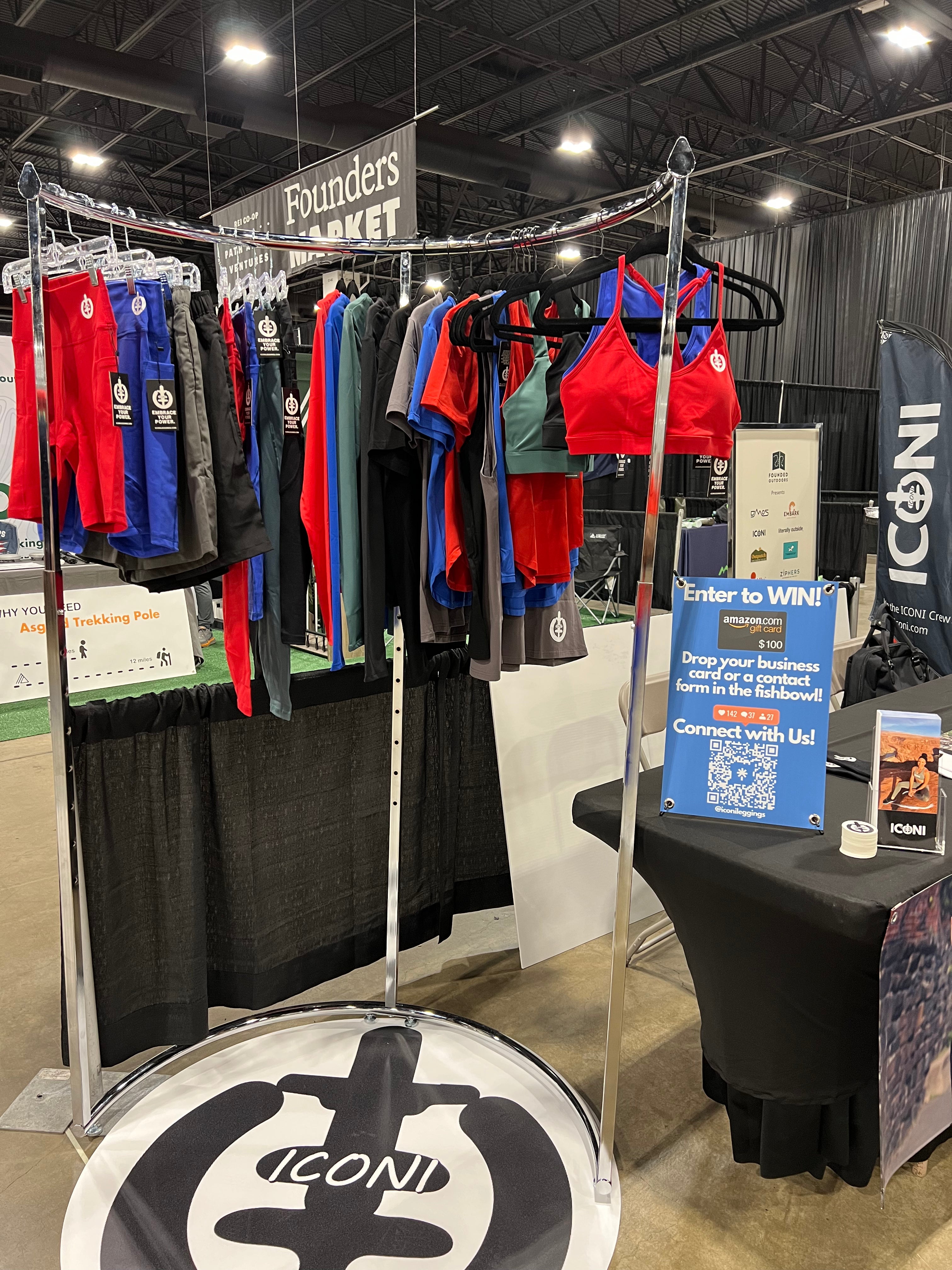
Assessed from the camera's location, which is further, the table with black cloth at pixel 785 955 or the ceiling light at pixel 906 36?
the ceiling light at pixel 906 36

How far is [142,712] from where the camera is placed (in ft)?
7.23

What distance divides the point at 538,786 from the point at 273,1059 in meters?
1.08

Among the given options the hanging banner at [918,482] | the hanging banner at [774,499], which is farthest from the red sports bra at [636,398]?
the hanging banner at [918,482]

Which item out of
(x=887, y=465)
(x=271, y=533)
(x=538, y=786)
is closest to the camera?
(x=271, y=533)

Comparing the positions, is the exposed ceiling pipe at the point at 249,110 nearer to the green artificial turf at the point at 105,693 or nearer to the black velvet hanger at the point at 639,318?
the green artificial turf at the point at 105,693

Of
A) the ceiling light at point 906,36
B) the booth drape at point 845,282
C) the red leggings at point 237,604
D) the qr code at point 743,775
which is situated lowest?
the qr code at point 743,775

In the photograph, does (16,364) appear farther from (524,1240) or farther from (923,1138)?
(923,1138)

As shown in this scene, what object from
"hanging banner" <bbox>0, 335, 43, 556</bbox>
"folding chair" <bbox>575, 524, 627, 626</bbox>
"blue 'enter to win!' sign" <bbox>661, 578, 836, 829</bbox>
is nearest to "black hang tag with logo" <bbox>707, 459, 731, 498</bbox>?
"blue 'enter to win!' sign" <bbox>661, 578, 836, 829</bbox>

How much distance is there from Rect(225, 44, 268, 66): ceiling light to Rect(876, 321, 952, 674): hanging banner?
5.40m

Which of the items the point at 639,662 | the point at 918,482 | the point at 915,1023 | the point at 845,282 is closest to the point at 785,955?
the point at 915,1023

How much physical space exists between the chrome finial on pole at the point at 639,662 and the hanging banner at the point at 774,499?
2.16m

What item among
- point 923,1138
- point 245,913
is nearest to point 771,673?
point 923,1138

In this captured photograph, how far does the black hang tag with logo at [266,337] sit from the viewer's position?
77.8 inches

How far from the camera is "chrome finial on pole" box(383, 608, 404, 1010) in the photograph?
7.67ft
